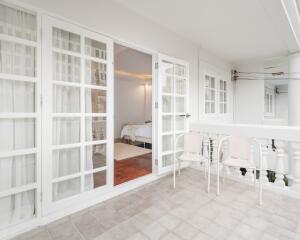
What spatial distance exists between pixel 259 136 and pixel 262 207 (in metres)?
0.98

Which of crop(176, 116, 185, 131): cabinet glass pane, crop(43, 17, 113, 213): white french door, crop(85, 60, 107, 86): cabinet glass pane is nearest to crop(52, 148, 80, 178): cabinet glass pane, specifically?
crop(43, 17, 113, 213): white french door

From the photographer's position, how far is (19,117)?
1.59 meters

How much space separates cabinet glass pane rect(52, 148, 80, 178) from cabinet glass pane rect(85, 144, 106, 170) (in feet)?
0.37

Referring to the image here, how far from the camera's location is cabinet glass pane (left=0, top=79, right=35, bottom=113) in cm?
154

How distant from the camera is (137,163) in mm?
3572

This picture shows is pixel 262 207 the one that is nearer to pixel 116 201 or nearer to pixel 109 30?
pixel 116 201

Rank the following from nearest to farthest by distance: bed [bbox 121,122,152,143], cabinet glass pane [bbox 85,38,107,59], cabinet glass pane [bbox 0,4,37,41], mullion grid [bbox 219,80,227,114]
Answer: cabinet glass pane [bbox 0,4,37,41] < cabinet glass pane [bbox 85,38,107,59] < mullion grid [bbox 219,80,227,114] < bed [bbox 121,122,152,143]

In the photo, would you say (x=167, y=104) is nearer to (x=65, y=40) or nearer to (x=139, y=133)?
(x=65, y=40)

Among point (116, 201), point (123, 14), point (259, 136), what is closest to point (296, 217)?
point (259, 136)

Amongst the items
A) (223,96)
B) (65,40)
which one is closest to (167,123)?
(65,40)

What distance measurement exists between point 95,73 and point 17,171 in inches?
51.7

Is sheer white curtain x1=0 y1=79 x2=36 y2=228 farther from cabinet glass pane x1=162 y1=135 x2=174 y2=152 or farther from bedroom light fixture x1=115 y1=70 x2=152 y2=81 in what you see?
bedroom light fixture x1=115 y1=70 x2=152 y2=81

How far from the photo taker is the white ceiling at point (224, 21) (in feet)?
7.63

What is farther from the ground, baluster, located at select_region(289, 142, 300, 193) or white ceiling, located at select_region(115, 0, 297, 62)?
white ceiling, located at select_region(115, 0, 297, 62)
